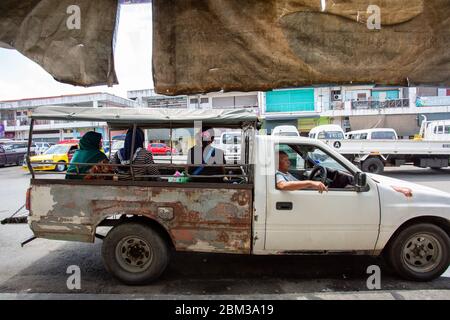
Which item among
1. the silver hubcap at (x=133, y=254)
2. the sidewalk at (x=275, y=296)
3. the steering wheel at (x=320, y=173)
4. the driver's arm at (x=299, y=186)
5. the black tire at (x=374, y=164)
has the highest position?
the steering wheel at (x=320, y=173)

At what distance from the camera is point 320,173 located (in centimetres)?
436

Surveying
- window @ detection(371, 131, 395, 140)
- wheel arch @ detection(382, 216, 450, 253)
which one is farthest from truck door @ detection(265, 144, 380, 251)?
window @ detection(371, 131, 395, 140)

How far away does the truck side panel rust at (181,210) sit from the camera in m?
3.71

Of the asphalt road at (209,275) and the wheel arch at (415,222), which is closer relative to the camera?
the asphalt road at (209,275)

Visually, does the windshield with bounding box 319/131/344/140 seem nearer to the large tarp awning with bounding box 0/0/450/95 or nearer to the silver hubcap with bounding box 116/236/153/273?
the silver hubcap with bounding box 116/236/153/273

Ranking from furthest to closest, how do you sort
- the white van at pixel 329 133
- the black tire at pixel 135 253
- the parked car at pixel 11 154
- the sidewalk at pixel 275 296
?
the parked car at pixel 11 154, the white van at pixel 329 133, the black tire at pixel 135 253, the sidewalk at pixel 275 296

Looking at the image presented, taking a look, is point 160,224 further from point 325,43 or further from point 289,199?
point 325,43

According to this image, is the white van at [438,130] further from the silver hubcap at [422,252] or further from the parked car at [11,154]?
the parked car at [11,154]

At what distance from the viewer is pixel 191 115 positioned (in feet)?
12.2

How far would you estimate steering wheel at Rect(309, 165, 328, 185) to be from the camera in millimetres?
4157

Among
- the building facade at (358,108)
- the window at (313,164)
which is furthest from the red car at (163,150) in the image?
the building facade at (358,108)

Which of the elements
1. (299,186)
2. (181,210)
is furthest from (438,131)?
(181,210)

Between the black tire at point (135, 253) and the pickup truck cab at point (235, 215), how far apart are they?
0.04ft

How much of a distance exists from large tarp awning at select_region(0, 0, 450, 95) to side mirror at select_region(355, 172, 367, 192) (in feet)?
4.88
